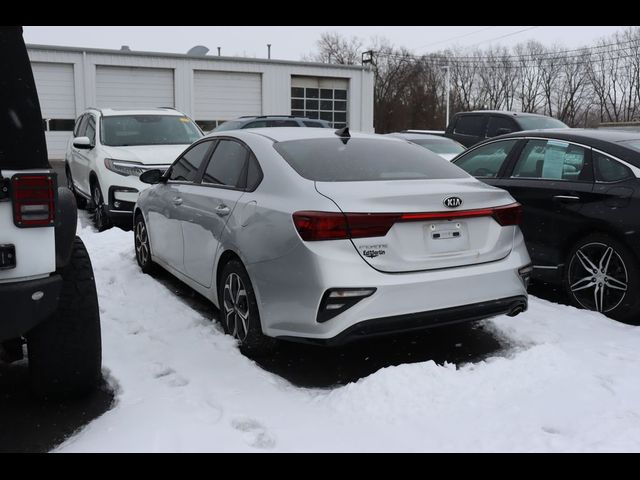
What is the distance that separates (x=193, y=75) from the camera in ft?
95.0

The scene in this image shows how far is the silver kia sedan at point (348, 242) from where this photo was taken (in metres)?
3.55

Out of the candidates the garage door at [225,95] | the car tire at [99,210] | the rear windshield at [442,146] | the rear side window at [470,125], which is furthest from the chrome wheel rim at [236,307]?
the garage door at [225,95]

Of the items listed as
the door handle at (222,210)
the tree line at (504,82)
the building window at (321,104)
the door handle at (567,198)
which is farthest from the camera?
the tree line at (504,82)

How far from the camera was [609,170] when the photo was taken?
505 cm

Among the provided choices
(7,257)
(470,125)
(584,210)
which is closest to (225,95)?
(470,125)

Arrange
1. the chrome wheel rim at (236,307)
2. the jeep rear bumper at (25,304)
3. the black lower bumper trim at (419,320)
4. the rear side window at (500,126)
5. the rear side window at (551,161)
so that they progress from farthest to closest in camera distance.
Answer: the rear side window at (500,126), the rear side window at (551,161), the chrome wheel rim at (236,307), the black lower bumper trim at (419,320), the jeep rear bumper at (25,304)

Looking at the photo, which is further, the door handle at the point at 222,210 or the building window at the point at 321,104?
A: the building window at the point at 321,104

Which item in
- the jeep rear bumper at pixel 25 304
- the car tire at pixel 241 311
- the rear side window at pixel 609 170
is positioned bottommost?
the car tire at pixel 241 311

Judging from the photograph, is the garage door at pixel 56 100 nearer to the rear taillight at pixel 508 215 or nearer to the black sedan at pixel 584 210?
the black sedan at pixel 584 210

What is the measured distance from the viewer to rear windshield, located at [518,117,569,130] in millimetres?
13406

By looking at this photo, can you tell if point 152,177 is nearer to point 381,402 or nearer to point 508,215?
point 508,215

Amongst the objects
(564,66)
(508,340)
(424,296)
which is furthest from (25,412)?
(564,66)

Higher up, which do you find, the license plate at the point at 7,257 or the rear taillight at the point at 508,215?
the rear taillight at the point at 508,215

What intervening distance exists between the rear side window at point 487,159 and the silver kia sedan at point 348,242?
183 cm
